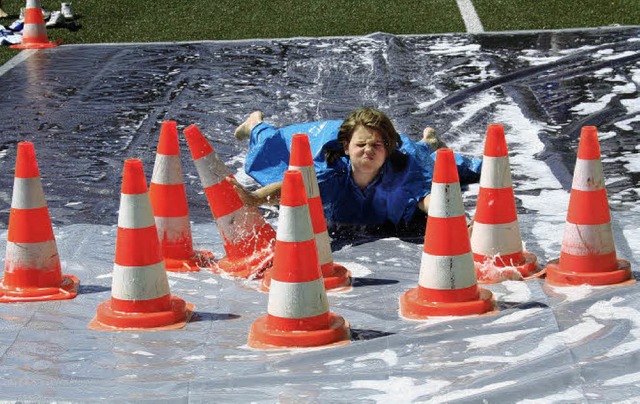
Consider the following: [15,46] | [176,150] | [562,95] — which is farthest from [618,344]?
[15,46]

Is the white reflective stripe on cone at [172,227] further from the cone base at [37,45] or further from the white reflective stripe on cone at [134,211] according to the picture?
the cone base at [37,45]

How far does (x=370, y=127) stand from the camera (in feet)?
20.0

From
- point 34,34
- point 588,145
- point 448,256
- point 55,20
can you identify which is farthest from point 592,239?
point 55,20

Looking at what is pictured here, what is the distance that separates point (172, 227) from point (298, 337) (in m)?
1.36

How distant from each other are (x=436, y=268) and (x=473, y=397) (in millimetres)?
884

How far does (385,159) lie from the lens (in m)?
6.30

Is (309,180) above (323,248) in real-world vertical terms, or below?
above

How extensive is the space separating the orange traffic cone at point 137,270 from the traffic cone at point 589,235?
1709mm

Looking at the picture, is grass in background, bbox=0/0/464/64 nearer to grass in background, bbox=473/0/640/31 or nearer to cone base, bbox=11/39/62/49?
cone base, bbox=11/39/62/49

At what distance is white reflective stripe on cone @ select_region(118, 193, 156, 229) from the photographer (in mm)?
4785

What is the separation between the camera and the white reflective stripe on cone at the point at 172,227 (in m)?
5.67

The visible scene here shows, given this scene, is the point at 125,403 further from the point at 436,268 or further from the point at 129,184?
the point at 436,268

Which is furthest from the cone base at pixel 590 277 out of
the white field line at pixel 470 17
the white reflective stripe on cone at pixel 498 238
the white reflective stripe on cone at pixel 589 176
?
the white field line at pixel 470 17

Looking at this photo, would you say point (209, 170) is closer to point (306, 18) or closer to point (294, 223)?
point (294, 223)
